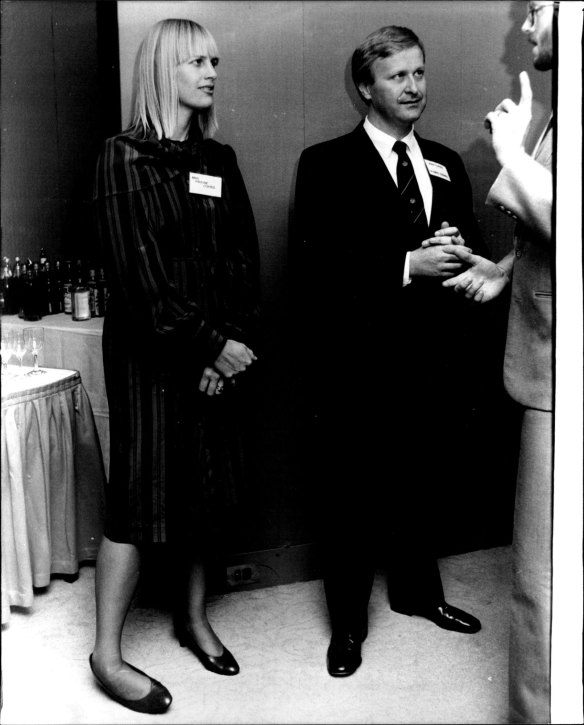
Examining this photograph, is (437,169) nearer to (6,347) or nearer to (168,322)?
(168,322)

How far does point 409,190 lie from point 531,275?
768 mm

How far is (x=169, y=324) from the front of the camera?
7.35 feet

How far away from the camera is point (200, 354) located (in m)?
2.31

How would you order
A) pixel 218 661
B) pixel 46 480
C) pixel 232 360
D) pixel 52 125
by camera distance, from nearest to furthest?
pixel 232 360, pixel 218 661, pixel 46 480, pixel 52 125

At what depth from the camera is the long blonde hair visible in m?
2.25

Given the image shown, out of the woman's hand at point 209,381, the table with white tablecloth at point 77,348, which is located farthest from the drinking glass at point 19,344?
the woman's hand at point 209,381

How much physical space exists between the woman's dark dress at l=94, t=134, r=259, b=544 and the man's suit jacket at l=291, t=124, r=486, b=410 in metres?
0.24

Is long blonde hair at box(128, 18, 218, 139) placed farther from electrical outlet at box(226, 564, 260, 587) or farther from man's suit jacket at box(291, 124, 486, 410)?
electrical outlet at box(226, 564, 260, 587)

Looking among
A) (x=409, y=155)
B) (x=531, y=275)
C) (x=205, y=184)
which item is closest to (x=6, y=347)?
(x=205, y=184)

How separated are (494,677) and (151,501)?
1189 mm

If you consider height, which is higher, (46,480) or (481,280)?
(481,280)

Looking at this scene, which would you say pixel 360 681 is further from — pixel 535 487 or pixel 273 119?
pixel 273 119

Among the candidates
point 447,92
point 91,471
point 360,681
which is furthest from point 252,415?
point 447,92

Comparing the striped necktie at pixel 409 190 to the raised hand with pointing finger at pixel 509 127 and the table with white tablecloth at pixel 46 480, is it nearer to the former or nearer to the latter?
the raised hand with pointing finger at pixel 509 127
